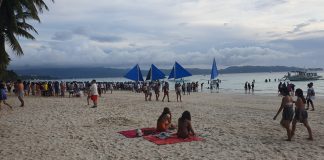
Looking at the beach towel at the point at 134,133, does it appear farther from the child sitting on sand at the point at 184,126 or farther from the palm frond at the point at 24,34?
the palm frond at the point at 24,34

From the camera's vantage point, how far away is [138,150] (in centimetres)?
813

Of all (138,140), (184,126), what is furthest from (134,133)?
(184,126)

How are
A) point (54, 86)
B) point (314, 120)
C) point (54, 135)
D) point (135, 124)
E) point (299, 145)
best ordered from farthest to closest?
1. point (54, 86)
2. point (314, 120)
3. point (135, 124)
4. point (54, 135)
5. point (299, 145)

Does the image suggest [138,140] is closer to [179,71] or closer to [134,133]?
[134,133]

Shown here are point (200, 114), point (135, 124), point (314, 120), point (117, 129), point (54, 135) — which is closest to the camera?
point (54, 135)

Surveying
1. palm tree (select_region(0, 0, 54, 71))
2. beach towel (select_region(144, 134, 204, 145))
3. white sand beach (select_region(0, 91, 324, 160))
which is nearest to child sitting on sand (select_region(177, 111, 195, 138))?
beach towel (select_region(144, 134, 204, 145))

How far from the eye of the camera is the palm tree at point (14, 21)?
65.8ft

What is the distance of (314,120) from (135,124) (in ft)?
21.3

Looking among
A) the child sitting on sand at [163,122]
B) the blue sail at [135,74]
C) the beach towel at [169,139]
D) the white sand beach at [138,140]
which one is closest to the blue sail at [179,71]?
the blue sail at [135,74]

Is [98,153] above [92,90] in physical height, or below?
below

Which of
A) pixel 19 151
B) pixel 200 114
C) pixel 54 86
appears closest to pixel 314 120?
pixel 200 114

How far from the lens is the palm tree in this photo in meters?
20.0

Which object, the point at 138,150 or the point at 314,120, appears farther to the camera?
the point at 314,120

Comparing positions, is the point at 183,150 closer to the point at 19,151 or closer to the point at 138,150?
the point at 138,150
